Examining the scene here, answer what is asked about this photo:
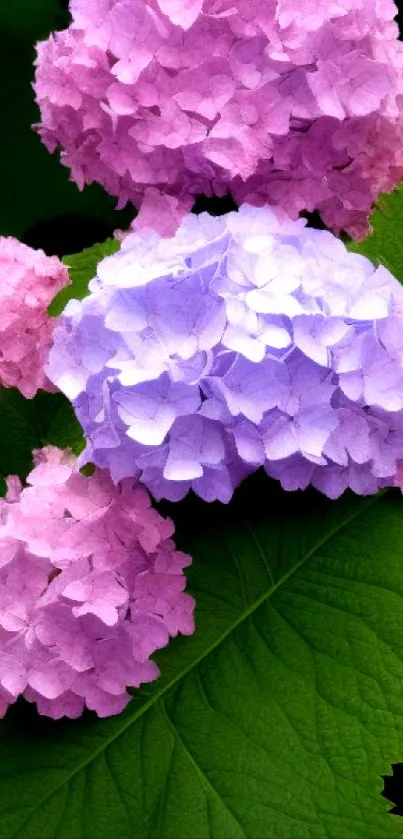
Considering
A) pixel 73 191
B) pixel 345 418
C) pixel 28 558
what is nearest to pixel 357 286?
pixel 345 418

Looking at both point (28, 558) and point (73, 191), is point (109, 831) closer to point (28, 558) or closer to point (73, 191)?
point (28, 558)

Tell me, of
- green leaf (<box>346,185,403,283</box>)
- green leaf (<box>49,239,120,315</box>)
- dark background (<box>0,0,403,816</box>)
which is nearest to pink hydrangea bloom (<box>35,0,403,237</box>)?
green leaf (<box>346,185,403,283</box>)

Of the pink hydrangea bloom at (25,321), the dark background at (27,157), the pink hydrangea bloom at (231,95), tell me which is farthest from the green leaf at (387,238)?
the dark background at (27,157)

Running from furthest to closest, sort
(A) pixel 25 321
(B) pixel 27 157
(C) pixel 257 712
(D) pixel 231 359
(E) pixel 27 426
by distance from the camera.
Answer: (B) pixel 27 157, (E) pixel 27 426, (A) pixel 25 321, (C) pixel 257 712, (D) pixel 231 359

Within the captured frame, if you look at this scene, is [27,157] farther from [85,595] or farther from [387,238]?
[85,595]

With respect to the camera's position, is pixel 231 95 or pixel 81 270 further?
pixel 81 270

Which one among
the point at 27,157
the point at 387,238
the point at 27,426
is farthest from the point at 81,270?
the point at 27,157
